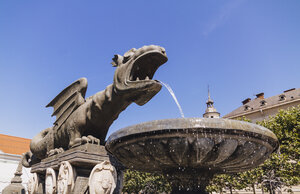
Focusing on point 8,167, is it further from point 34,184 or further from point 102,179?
point 102,179

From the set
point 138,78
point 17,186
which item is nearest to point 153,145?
point 138,78

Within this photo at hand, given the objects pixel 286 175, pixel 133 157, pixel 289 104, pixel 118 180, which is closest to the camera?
pixel 133 157

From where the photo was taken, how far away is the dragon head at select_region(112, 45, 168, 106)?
3805mm

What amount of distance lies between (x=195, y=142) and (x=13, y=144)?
32101 mm

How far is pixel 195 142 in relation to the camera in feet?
8.65

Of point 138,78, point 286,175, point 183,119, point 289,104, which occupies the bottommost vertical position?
point 286,175

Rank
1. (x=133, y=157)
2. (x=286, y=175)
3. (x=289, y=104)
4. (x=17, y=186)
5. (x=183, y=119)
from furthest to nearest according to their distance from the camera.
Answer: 1. (x=289, y=104)
2. (x=286, y=175)
3. (x=17, y=186)
4. (x=133, y=157)
5. (x=183, y=119)

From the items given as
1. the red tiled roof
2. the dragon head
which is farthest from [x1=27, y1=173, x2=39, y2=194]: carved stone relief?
the red tiled roof

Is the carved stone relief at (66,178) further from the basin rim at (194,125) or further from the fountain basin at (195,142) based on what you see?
the basin rim at (194,125)

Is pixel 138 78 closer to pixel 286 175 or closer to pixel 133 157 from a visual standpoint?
pixel 133 157

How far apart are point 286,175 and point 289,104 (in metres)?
23.2

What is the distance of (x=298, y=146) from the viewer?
49.1 feet

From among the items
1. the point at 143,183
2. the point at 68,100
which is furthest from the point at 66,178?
→ the point at 143,183

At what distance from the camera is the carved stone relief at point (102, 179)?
3805 mm
